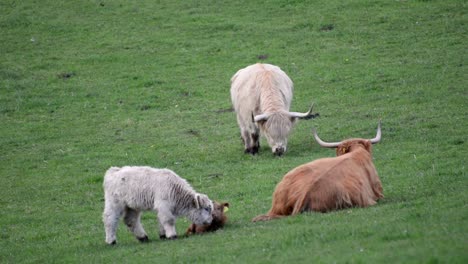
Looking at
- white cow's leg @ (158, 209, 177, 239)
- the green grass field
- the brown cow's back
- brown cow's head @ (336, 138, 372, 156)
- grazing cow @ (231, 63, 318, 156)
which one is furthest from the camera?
grazing cow @ (231, 63, 318, 156)

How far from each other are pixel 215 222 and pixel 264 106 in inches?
281

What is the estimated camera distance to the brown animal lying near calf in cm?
1271

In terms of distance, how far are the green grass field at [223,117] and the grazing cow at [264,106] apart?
0.52 meters

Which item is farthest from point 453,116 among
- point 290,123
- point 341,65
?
point 341,65

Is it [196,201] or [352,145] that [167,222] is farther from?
[352,145]

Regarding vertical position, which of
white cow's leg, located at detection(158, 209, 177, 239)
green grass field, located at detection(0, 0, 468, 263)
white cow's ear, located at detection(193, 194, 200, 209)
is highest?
white cow's ear, located at detection(193, 194, 200, 209)

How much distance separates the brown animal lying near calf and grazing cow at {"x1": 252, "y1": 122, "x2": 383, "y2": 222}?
20.0 inches

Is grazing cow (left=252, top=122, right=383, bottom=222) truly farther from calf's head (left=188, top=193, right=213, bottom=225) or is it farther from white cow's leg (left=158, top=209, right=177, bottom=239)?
white cow's leg (left=158, top=209, right=177, bottom=239)

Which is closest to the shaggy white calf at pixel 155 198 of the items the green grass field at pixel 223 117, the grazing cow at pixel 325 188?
the green grass field at pixel 223 117

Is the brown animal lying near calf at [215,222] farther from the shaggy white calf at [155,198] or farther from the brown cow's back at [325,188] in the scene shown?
the brown cow's back at [325,188]

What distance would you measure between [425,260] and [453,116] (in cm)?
1269

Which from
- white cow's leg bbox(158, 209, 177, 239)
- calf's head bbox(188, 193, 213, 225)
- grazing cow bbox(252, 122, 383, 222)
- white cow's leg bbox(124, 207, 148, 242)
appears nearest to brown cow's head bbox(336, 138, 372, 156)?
grazing cow bbox(252, 122, 383, 222)

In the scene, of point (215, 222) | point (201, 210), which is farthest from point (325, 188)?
point (201, 210)

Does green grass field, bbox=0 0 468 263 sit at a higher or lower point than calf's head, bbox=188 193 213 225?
lower
